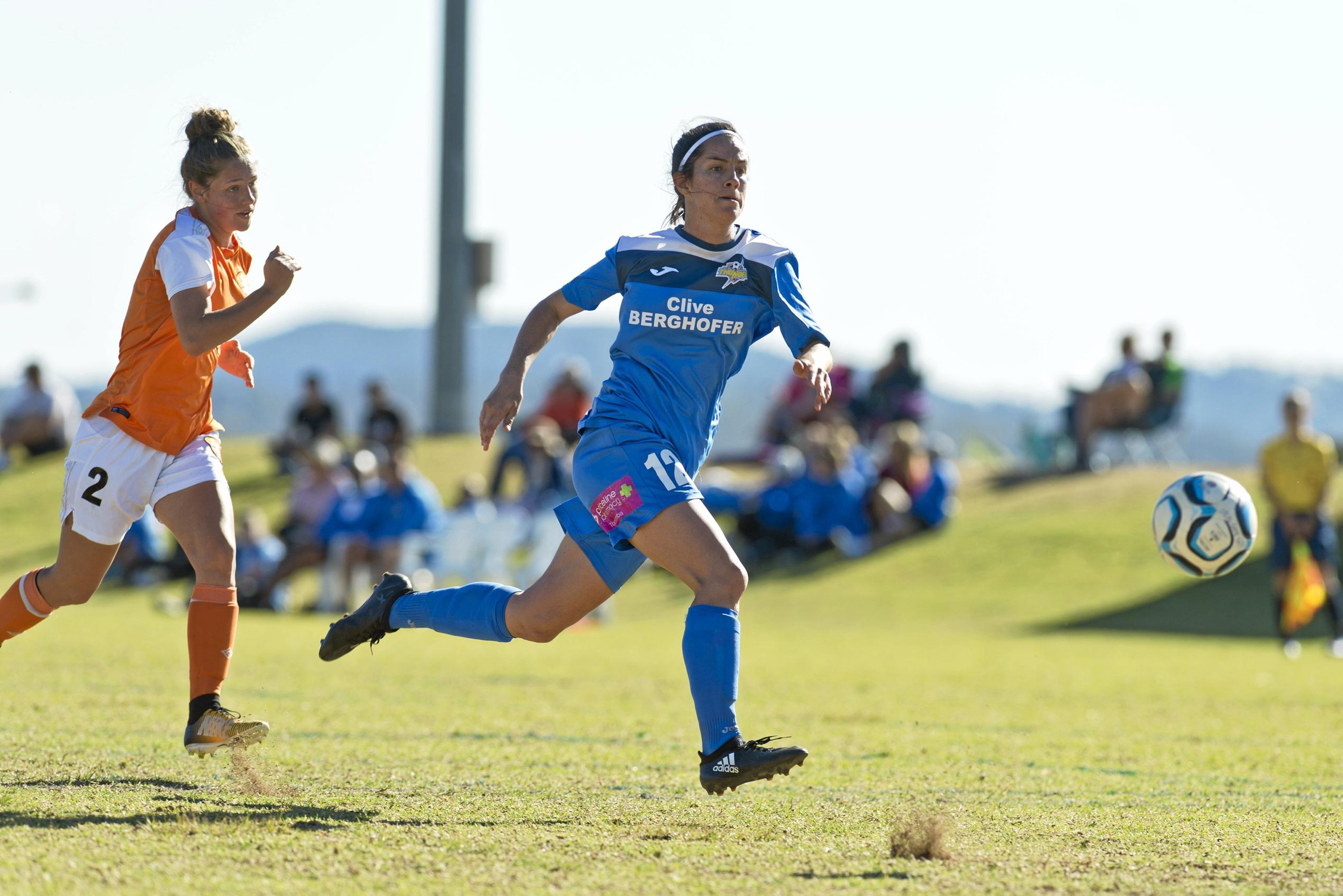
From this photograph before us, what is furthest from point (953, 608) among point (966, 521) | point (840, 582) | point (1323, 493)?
point (1323, 493)

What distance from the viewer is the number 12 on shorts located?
497 centimetres

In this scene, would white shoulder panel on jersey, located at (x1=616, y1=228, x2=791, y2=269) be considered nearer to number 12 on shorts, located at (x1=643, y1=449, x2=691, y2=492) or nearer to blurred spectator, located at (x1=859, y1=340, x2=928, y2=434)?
number 12 on shorts, located at (x1=643, y1=449, x2=691, y2=492)

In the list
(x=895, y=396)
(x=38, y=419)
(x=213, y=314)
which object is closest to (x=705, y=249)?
(x=213, y=314)

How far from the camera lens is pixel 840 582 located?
64.1 ft

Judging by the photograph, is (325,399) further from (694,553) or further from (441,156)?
(694,553)

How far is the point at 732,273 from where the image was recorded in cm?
521

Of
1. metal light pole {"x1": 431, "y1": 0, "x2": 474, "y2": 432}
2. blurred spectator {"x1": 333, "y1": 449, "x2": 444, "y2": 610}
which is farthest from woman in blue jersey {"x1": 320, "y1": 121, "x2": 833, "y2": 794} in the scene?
metal light pole {"x1": 431, "y1": 0, "x2": 474, "y2": 432}

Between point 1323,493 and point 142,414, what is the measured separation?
39.1ft

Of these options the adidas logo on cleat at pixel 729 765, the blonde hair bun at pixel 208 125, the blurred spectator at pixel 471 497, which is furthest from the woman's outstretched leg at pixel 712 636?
the blurred spectator at pixel 471 497

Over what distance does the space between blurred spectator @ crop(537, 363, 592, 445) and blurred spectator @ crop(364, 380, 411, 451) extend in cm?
216

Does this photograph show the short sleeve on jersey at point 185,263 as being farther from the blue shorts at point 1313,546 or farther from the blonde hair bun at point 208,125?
the blue shorts at point 1313,546

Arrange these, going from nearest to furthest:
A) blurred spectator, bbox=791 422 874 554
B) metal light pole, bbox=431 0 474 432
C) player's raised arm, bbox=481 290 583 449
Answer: player's raised arm, bbox=481 290 583 449 → blurred spectator, bbox=791 422 874 554 → metal light pole, bbox=431 0 474 432

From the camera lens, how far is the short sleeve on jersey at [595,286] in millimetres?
5371

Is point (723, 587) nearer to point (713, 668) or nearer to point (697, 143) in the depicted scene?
point (713, 668)
